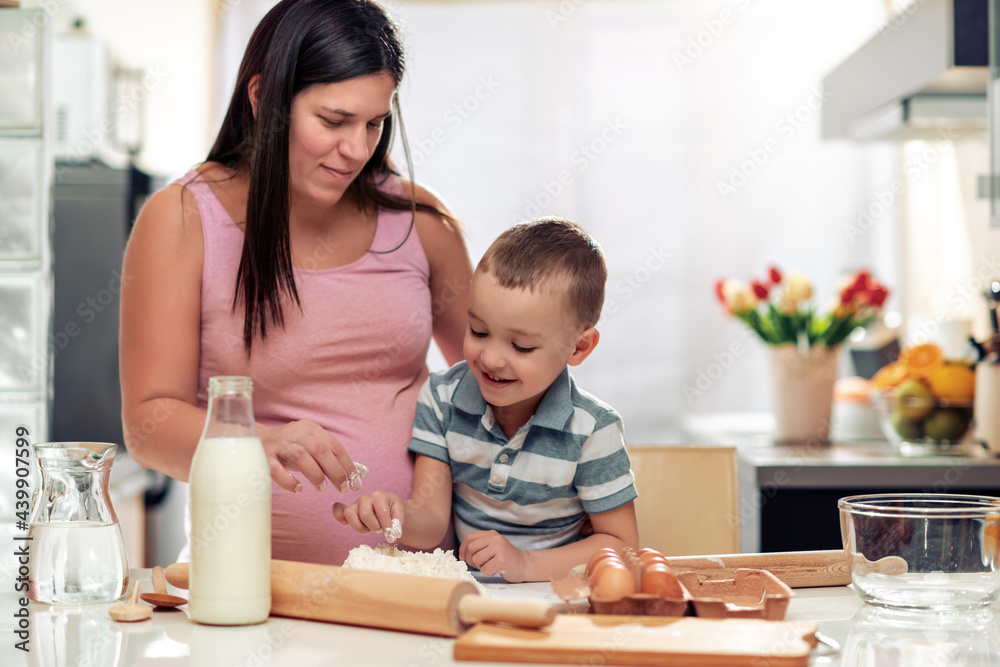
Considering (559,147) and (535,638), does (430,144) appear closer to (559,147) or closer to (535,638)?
(559,147)

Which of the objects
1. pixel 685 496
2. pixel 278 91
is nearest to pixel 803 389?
pixel 685 496

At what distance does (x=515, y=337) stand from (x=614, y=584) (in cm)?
37

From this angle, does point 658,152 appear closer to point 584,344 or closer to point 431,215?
point 431,215

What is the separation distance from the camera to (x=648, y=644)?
74 cm

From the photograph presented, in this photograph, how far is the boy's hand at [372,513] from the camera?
980 mm

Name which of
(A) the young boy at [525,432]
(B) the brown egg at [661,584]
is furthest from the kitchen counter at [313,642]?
(A) the young boy at [525,432]

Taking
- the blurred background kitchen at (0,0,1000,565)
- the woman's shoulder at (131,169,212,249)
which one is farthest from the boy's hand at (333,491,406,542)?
the blurred background kitchen at (0,0,1000,565)

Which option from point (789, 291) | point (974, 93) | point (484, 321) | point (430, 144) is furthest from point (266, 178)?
point (430, 144)

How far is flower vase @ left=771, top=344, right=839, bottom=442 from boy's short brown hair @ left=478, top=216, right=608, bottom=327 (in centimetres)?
140

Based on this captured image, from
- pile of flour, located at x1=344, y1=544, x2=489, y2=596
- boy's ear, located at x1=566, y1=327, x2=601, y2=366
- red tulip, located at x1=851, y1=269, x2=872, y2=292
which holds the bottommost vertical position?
pile of flour, located at x1=344, y1=544, x2=489, y2=596

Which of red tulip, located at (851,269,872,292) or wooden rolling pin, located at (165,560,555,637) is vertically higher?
red tulip, located at (851,269,872,292)

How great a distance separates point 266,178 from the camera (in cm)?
125

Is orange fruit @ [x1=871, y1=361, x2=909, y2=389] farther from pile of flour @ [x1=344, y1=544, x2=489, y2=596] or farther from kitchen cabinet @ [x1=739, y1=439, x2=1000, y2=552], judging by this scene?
pile of flour @ [x1=344, y1=544, x2=489, y2=596]

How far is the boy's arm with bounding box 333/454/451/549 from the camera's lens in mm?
996
